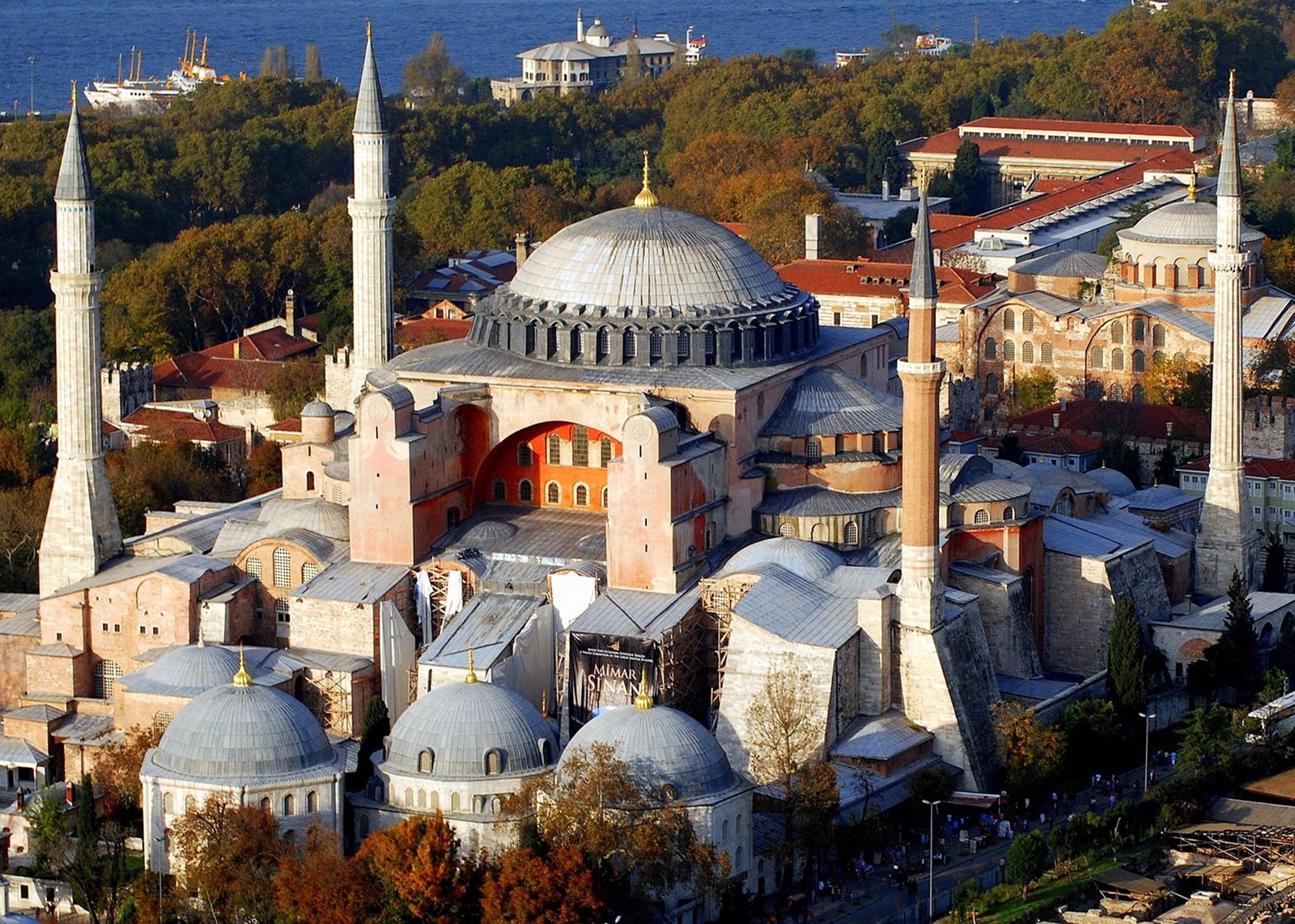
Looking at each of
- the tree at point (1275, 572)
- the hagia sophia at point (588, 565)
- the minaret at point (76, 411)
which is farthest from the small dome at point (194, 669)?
the tree at point (1275, 572)

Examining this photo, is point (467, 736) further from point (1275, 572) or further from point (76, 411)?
point (1275, 572)

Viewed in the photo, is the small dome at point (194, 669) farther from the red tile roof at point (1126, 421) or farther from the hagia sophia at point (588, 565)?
the red tile roof at point (1126, 421)

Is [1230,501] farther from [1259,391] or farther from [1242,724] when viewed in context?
[1259,391]

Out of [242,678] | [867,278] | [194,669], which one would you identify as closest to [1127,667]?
[242,678]

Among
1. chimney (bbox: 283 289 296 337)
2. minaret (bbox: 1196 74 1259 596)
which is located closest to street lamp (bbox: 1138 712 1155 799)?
minaret (bbox: 1196 74 1259 596)

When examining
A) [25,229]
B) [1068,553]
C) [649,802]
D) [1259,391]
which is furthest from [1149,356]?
[25,229]

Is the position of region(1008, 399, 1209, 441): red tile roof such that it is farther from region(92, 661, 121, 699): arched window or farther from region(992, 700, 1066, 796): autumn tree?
region(92, 661, 121, 699): arched window
